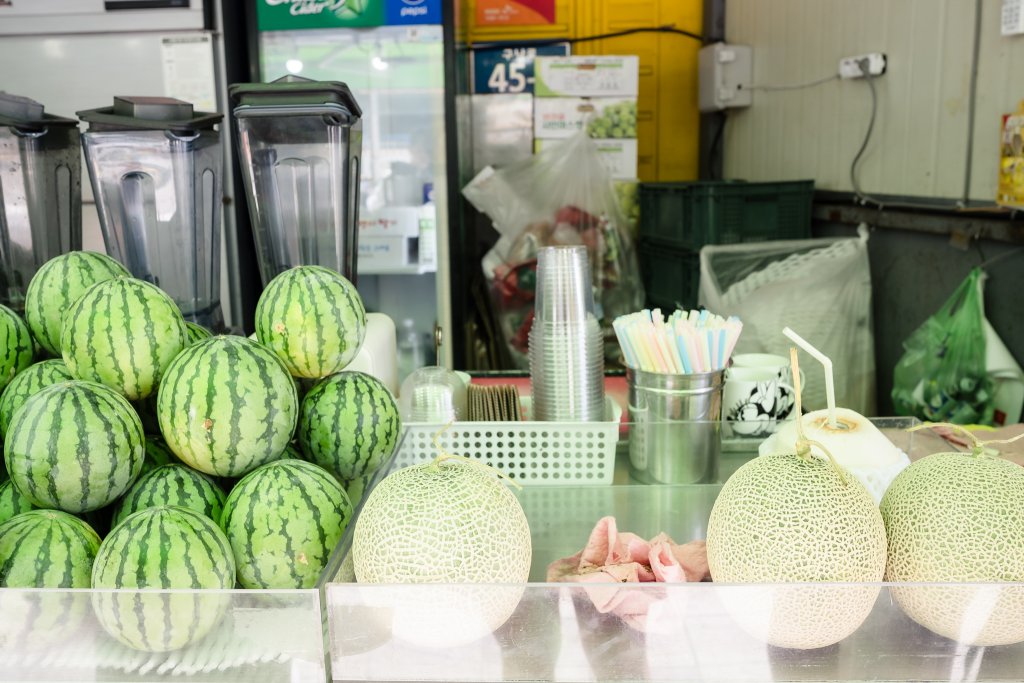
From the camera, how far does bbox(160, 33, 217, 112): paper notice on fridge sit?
2.99 m

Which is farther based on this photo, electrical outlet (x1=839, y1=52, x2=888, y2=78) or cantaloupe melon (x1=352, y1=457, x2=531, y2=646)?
electrical outlet (x1=839, y1=52, x2=888, y2=78)

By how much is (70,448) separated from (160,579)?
0.15m

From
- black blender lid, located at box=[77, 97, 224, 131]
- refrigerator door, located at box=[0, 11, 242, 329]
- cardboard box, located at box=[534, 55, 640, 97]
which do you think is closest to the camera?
black blender lid, located at box=[77, 97, 224, 131]

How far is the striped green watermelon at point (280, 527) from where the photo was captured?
0.75 metres

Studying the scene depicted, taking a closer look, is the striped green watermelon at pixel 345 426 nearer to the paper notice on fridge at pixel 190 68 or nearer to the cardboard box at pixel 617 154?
the paper notice on fridge at pixel 190 68

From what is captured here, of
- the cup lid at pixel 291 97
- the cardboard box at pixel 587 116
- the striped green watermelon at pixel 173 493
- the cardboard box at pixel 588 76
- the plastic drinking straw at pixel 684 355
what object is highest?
the cardboard box at pixel 588 76

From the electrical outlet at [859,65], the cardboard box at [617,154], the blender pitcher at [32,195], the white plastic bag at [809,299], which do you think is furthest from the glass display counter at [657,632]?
the cardboard box at [617,154]

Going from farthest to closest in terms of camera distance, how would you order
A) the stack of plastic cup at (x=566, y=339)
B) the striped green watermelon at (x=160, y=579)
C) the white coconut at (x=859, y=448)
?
the stack of plastic cup at (x=566, y=339) → the white coconut at (x=859, y=448) → the striped green watermelon at (x=160, y=579)

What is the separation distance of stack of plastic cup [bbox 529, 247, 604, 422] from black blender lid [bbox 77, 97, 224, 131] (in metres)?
0.88

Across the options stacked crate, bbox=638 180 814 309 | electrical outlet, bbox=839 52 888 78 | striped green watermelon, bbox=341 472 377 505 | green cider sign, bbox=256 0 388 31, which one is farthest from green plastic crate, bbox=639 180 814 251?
striped green watermelon, bbox=341 472 377 505

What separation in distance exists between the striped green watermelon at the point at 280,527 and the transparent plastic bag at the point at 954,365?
6.29 ft

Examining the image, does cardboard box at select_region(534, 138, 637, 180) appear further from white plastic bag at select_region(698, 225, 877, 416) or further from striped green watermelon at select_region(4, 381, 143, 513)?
striped green watermelon at select_region(4, 381, 143, 513)

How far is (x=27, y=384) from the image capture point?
88cm

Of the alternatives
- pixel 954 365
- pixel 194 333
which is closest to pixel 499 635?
pixel 194 333
